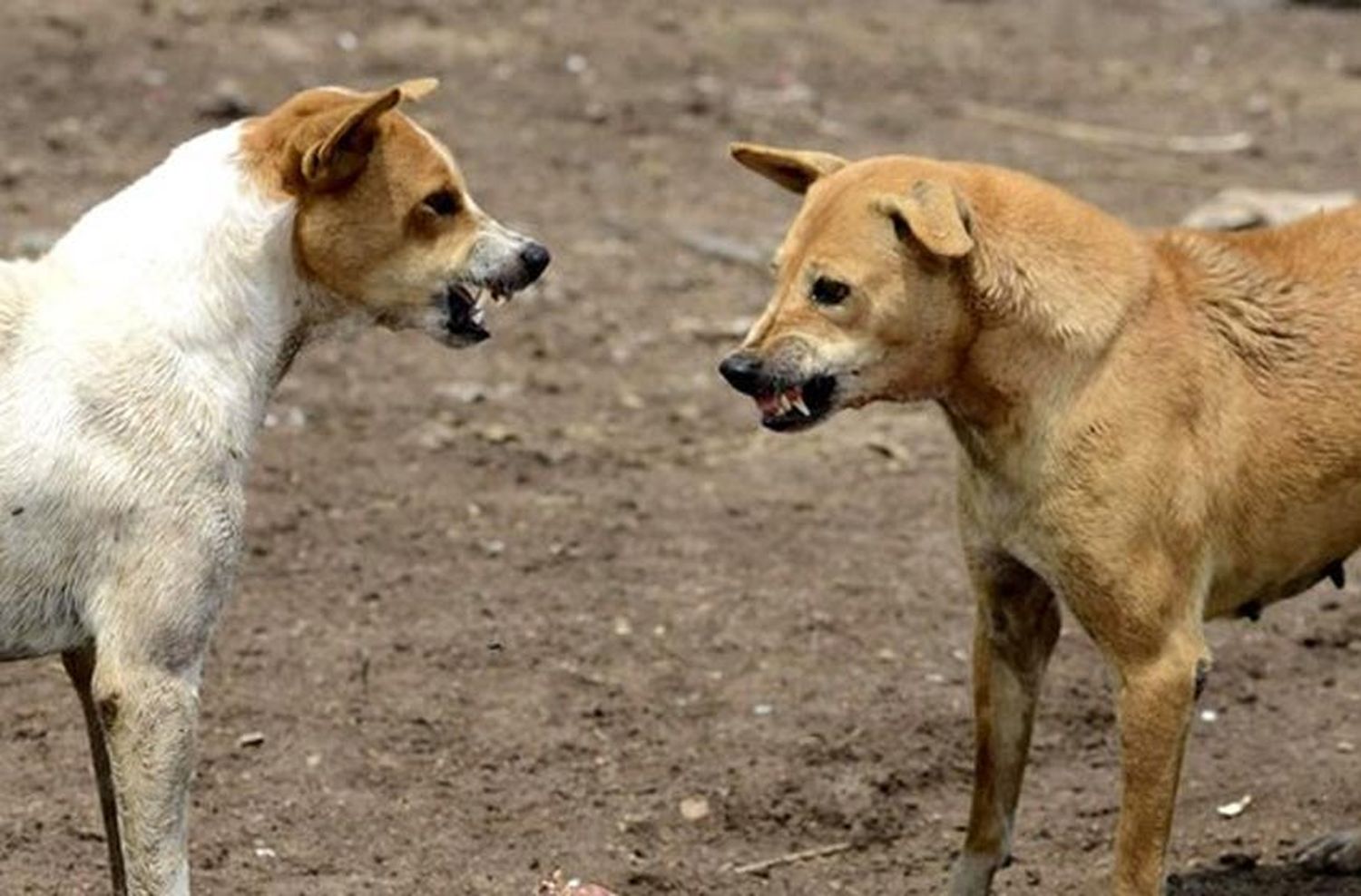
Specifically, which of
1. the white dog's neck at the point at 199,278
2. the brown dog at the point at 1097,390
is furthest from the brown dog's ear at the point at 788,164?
the white dog's neck at the point at 199,278

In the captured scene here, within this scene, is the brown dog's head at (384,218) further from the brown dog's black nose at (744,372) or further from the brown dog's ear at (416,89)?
the brown dog's black nose at (744,372)

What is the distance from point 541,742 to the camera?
6.95 metres

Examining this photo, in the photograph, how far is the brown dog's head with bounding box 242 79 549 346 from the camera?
5.27m

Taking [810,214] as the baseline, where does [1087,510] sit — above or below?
below

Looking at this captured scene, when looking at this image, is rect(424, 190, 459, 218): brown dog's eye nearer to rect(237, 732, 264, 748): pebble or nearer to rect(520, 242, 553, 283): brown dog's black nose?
rect(520, 242, 553, 283): brown dog's black nose

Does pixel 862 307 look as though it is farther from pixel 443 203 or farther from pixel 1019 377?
pixel 443 203

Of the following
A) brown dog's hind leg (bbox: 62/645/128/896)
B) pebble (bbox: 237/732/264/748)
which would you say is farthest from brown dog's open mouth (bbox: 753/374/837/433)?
Answer: pebble (bbox: 237/732/264/748)

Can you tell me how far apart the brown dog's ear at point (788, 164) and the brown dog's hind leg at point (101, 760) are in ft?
5.20

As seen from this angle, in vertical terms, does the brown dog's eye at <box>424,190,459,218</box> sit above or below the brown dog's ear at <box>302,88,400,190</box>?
below

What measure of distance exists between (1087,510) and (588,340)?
445 centimetres

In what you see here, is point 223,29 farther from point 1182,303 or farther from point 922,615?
point 1182,303

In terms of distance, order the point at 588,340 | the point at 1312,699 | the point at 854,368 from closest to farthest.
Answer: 1. the point at 854,368
2. the point at 1312,699
3. the point at 588,340

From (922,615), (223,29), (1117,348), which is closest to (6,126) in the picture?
(223,29)

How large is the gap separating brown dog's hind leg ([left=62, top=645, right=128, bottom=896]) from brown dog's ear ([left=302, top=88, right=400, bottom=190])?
980 mm
